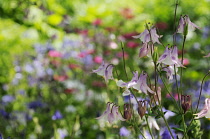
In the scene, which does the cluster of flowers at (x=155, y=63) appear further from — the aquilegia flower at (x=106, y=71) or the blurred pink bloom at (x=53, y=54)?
the blurred pink bloom at (x=53, y=54)

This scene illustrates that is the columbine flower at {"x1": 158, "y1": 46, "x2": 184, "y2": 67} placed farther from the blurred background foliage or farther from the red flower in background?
the red flower in background

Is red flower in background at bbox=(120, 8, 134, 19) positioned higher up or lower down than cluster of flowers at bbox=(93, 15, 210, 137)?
higher up

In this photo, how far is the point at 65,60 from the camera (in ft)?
16.9

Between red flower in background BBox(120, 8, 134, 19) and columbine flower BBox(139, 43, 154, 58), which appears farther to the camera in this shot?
red flower in background BBox(120, 8, 134, 19)

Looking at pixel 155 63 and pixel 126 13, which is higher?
pixel 126 13

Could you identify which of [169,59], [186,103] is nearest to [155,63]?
[169,59]

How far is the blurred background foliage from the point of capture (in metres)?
3.45

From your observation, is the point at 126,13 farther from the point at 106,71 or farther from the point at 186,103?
the point at 186,103

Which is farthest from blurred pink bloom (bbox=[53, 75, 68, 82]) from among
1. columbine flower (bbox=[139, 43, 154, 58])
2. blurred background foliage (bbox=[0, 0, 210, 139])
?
columbine flower (bbox=[139, 43, 154, 58])

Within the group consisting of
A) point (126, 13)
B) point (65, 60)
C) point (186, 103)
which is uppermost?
point (126, 13)

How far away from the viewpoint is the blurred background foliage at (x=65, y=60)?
11.3 ft

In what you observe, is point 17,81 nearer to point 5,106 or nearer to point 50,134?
point 5,106


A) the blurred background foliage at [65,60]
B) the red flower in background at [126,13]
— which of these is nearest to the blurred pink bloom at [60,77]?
the blurred background foliage at [65,60]

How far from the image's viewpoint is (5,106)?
3.78m
